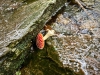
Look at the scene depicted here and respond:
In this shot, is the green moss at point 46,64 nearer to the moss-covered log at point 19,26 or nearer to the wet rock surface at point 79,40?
the wet rock surface at point 79,40

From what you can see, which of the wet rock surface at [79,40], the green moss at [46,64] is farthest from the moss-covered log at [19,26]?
the wet rock surface at [79,40]

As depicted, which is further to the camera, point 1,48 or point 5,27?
point 5,27

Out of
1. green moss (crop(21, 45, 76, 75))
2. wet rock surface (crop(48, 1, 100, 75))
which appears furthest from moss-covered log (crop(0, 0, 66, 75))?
wet rock surface (crop(48, 1, 100, 75))

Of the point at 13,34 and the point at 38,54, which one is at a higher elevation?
the point at 13,34

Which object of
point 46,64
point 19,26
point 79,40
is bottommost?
point 46,64

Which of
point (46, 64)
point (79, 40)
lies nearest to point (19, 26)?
point (46, 64)

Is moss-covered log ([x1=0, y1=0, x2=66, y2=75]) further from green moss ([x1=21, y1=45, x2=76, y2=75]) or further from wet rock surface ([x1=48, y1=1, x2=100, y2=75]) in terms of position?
wet rock surface ([x1=48, y1=1, x2=100, y2=75])

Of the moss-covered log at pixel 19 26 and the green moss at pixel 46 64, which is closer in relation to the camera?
the moss-covered log at pixel 19 26

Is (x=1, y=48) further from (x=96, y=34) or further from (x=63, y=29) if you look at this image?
(x=96, y=34)

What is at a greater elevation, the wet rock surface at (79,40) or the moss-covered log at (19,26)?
the moss-covered log at (19,26)

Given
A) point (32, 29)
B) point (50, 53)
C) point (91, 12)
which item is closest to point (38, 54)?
point (50, 53)

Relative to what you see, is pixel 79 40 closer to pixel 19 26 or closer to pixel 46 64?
pixel 46 64
